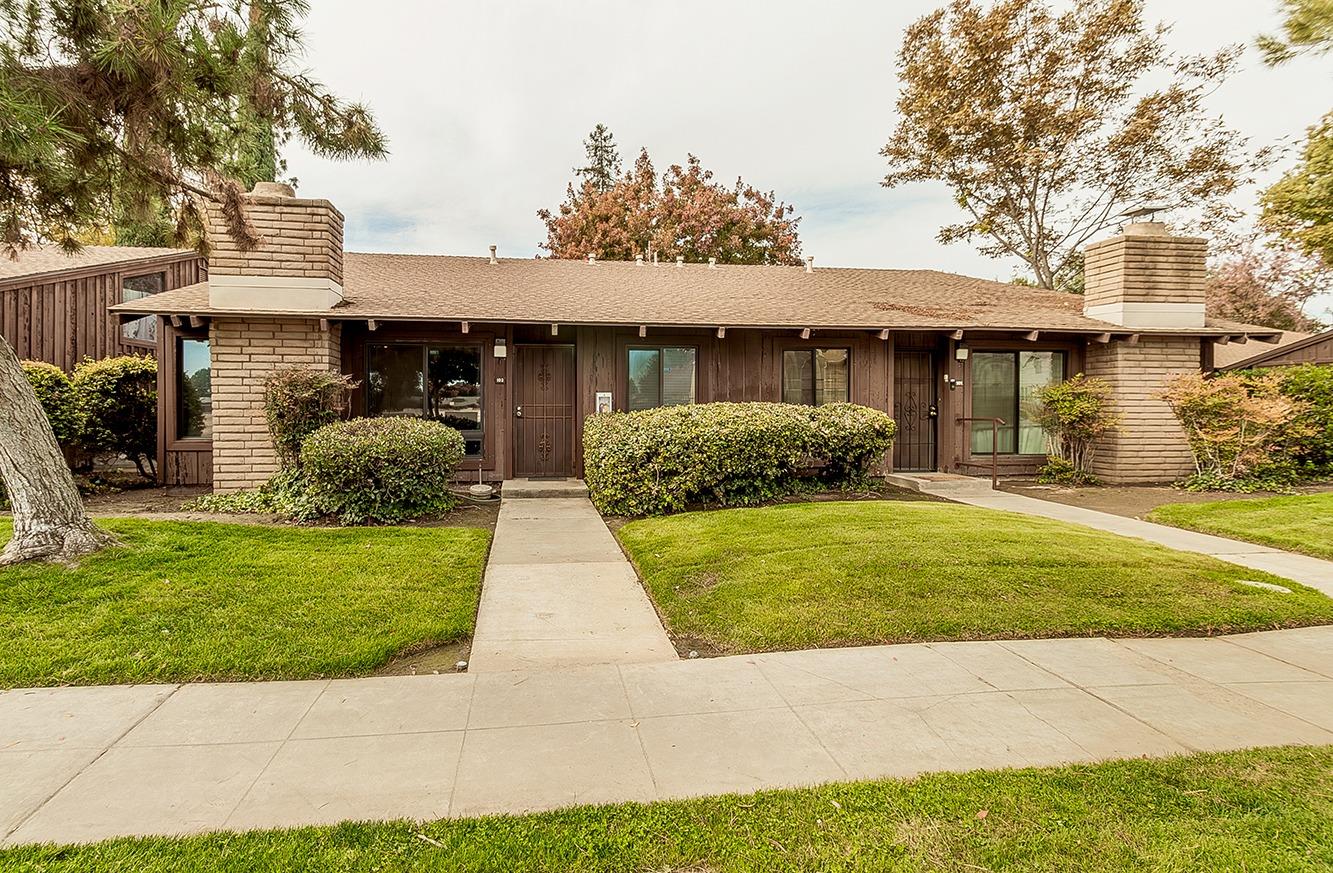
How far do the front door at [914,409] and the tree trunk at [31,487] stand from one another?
11268 millimetres

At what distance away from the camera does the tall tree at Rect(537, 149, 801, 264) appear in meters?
23.6

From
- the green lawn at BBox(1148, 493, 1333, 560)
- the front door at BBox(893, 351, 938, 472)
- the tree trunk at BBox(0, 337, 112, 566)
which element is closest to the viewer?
the tree trunk at BBox(0, 337, 112, 566)

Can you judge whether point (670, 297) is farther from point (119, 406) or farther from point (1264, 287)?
point (1264, 287)

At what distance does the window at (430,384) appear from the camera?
34.2 ft

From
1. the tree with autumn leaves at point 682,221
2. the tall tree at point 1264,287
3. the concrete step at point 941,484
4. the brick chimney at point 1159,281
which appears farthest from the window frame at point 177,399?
the tall tree at point 1264,287

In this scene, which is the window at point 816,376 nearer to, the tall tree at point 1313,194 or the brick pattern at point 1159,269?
the brick pattern at point 1159,269

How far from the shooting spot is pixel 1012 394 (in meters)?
12.0

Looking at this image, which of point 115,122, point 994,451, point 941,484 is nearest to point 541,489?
point 115,122

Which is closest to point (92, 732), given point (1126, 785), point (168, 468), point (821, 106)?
point (1126, 785)

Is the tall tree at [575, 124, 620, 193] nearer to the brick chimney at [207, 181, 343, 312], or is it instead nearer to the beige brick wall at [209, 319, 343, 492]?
the brick chimney at [207, 181, 343, 312]

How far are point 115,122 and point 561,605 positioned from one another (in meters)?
5.37

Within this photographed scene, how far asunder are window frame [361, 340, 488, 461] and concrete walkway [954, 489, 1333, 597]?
7.37 m

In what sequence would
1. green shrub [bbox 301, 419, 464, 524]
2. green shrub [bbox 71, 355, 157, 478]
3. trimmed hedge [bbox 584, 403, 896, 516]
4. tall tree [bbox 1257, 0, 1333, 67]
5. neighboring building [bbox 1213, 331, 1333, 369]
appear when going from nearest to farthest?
tall tree [bbox 1257, 0, 1333, 67] → green shrub [bbox 301, 419, 464, 524] → trimmed hedge [bbox 584, 403, 896, 516] → green shrub [bbox 71, 355, 157, 478] → neighboring building [bbox 1213, 331, 1333, 369]

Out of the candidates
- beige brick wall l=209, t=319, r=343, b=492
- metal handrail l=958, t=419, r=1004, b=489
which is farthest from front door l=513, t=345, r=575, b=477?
metal handrail l=958, t=419, r=1004, b=489
